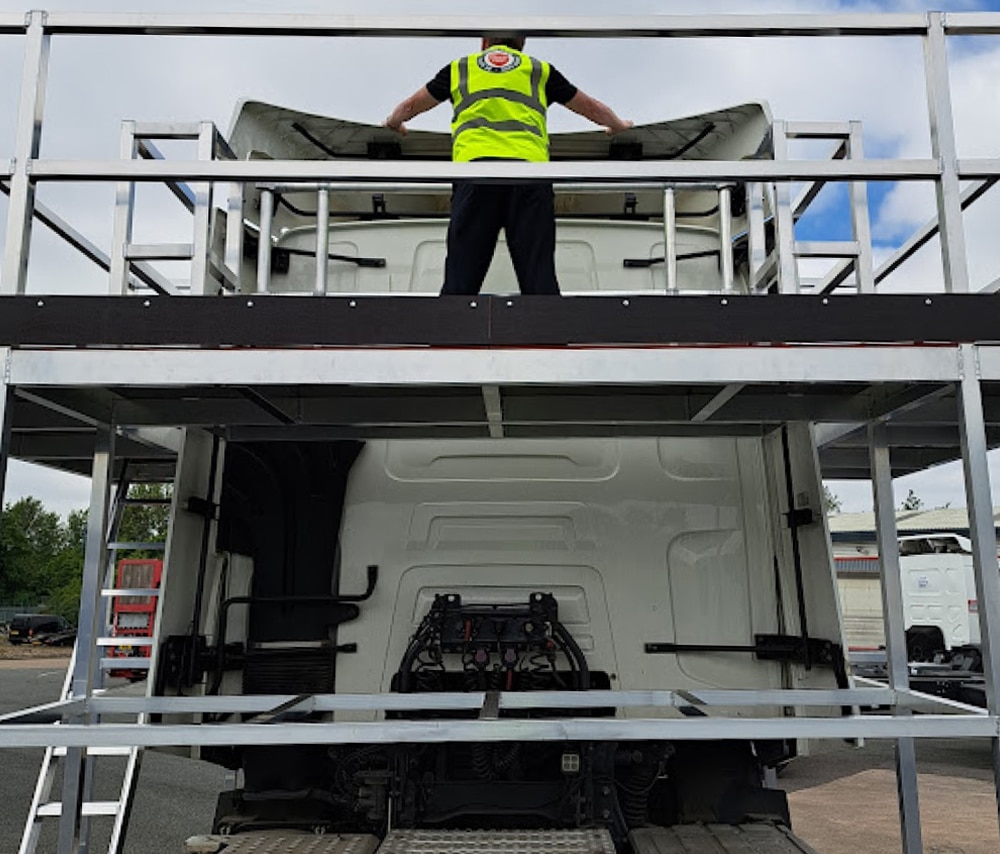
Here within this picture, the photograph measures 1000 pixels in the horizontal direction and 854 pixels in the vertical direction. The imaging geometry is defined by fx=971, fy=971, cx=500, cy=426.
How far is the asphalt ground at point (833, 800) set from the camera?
6703 mm

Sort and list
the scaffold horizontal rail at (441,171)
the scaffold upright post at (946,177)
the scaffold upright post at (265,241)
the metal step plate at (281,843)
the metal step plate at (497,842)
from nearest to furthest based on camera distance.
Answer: the scaffold horizontal rail at (441,171)
the scaffold upright post at (946,177)
the metal step plate at (497,842)
the metal step plate at (281,843)
the scaffold upright post at (265,241)

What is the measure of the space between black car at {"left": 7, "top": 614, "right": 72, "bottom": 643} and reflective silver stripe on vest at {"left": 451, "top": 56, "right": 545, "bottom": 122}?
3064 centimetres

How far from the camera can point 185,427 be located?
3.65 metres

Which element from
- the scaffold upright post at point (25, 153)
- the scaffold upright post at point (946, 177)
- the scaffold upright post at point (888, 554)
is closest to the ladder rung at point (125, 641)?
the scaffold upright post at point (25, 153)

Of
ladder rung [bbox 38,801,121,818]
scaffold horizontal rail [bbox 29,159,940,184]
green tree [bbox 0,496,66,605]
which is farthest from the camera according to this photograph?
green tree [bbox 0,496,66,605]

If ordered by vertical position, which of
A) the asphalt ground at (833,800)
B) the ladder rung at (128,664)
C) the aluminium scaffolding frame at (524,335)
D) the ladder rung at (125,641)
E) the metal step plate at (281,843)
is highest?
the aluminium scaffolding frame at (524,335)

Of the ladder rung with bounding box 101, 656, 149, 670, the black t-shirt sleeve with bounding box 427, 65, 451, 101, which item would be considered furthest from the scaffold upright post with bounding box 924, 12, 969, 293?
the ladder rung with bounding box 101, 656, 149, 670

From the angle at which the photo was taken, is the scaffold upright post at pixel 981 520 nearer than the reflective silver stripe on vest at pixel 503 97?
Yes

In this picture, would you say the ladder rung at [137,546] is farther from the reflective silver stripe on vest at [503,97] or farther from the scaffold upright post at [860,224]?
the scaffold upright post at [860,224]

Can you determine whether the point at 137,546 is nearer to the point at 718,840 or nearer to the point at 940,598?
the point at 718,840

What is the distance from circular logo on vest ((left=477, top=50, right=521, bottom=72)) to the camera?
11.8ft

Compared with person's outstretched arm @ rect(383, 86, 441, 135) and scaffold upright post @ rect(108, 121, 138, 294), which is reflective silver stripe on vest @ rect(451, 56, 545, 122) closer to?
person's outstretched arm @ rect(383, 86, 441, 135)

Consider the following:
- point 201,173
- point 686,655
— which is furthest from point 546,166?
point 686,655

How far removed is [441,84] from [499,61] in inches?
11.1
